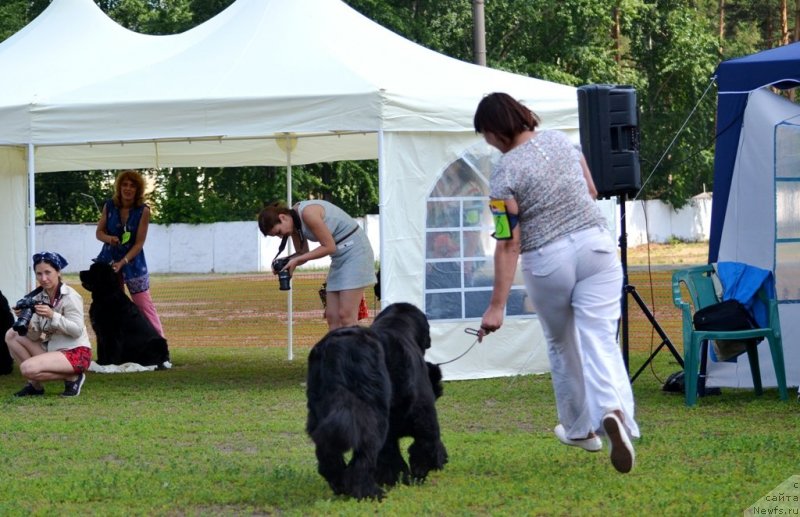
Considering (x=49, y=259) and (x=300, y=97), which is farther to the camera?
(x=300, y=97)

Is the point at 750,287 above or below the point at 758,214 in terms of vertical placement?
below

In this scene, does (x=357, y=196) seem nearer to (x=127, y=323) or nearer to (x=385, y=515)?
(x=127, y=323)

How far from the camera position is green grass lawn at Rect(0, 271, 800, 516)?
5.52 metres

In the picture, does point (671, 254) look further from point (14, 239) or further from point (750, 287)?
point (750, 287)

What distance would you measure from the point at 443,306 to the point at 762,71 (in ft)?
11.0

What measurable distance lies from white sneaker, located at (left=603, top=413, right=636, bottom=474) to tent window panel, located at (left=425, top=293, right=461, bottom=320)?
16.4ft

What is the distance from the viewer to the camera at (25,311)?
953 cm

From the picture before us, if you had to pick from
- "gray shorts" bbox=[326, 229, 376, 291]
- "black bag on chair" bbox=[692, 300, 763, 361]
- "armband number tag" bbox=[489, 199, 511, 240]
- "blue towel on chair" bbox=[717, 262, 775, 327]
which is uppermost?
"armband number tag" bbox=[489, 199, 511, 240]

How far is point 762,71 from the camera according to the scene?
8.91 meters

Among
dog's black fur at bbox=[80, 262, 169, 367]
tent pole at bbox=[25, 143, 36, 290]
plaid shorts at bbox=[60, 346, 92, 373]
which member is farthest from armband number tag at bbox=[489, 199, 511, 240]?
dog's black fur at bbox=[80, 262, 169, 367]

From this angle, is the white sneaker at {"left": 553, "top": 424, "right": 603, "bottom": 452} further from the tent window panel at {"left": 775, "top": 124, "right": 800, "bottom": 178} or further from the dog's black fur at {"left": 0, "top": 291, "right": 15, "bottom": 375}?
the dog's black fur at {"left": 0, "top": 291, "right": 15, "bottom": 375}

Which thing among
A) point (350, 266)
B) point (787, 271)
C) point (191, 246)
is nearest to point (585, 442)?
point (350, 266)

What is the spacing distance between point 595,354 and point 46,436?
4.03 meters

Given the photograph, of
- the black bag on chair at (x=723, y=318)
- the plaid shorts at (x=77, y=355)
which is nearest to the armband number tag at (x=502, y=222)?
the black bag on chair at (x=723, y=318)
